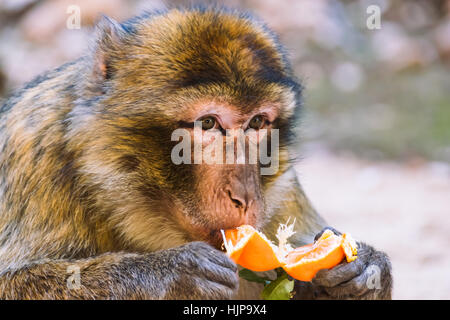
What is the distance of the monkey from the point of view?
3514mm

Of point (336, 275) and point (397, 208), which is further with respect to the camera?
point (397, 208)

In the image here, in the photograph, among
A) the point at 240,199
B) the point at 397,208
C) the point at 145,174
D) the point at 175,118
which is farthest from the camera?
the point at 397,208

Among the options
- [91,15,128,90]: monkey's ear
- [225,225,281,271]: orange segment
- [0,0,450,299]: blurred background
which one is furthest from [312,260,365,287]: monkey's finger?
[0,0,450,299]: blurred background

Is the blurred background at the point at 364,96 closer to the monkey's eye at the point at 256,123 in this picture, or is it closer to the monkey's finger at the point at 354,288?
the monkey's finger at the point at 354,288

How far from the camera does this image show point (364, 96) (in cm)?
1159

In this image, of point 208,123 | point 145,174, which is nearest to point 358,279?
point 208,123

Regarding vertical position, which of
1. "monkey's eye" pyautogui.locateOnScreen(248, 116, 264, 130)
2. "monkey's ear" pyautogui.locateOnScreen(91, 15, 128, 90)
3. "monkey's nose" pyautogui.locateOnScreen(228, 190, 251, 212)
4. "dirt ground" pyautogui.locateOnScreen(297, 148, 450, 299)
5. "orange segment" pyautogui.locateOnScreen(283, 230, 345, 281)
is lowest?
"dirt ground" pyautogui.locateOnScreen(297, 148, 450, 299)

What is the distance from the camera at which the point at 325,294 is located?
12.9 ft

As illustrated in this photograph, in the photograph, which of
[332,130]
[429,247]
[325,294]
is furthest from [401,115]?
[325,294]

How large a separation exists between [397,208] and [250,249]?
5.16 meters

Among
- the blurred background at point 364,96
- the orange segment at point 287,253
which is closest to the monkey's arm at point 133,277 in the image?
the orange segment at point 287,253

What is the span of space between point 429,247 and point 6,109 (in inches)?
179

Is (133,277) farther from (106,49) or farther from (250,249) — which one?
(106,49)

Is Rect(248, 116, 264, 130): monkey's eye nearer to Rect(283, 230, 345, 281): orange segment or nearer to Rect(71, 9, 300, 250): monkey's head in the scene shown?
Rect(71, 9, 300, 250): monkey's head
